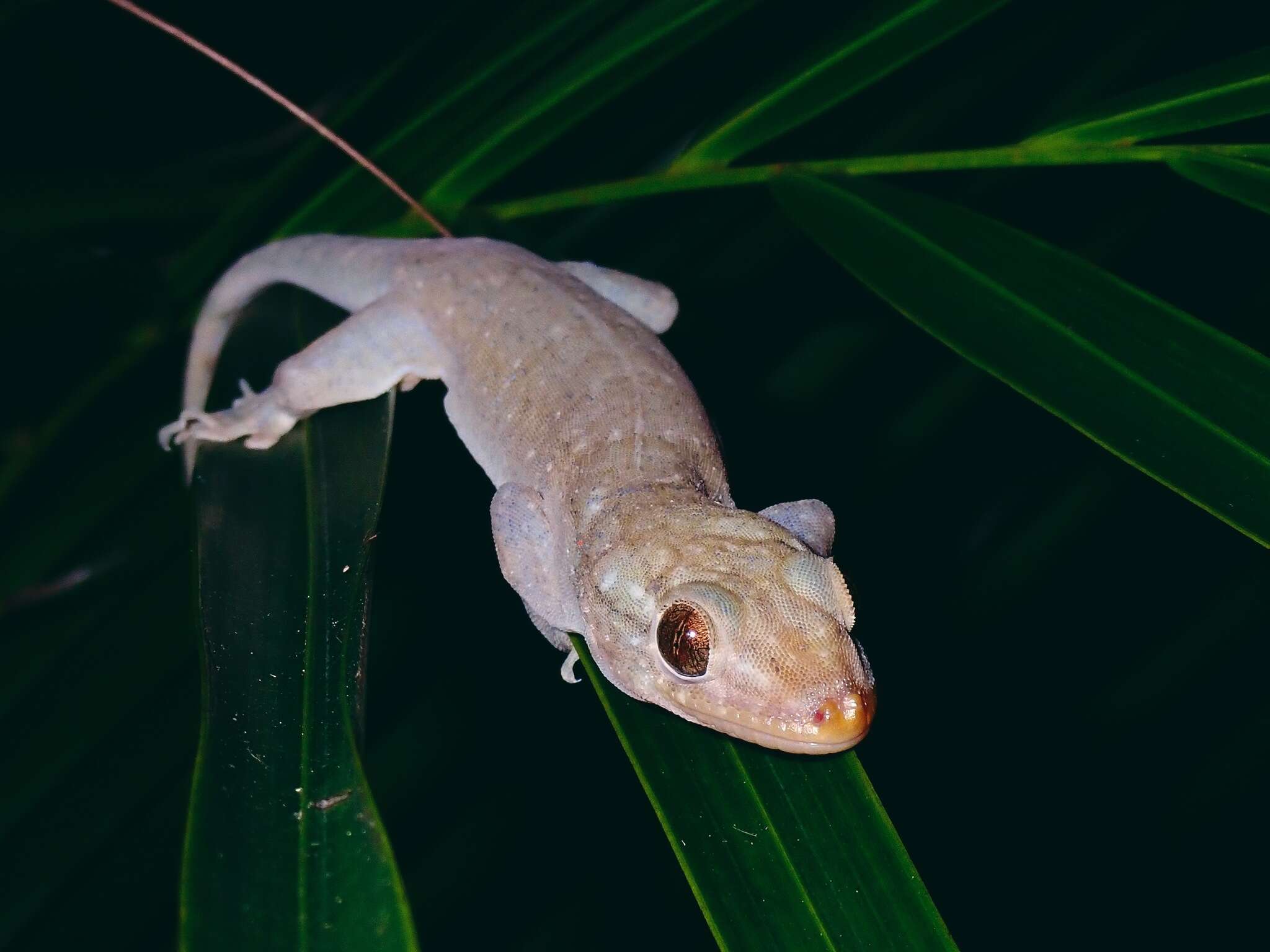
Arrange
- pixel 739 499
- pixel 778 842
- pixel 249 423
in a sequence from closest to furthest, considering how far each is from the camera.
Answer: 1. pixel 778 842
2. pixel 249 423
3. pixel 739 499

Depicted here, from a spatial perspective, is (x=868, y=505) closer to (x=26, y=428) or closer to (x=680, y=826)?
(x=680, y=826)

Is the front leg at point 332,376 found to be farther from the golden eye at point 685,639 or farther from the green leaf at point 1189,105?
the green leaf at point 1189,105

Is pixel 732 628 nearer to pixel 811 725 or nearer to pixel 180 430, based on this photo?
pixel 811 725

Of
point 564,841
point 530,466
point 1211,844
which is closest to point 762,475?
point 530,466

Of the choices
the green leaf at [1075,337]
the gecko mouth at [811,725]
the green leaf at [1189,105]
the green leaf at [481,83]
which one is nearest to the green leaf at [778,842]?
the gecko mouth at [811,725]

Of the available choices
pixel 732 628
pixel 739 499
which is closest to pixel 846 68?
pixel 732 628

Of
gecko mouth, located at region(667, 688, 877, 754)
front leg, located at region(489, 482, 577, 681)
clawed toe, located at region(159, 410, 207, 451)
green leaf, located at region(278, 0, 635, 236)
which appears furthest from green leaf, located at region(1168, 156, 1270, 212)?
clawed toe, located at region(159, 410, 207, 451)

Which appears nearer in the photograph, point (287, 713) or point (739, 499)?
point (287, 713)

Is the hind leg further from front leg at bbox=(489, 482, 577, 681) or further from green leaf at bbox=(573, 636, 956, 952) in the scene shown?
green leaf at bbox=(573, 636, 956, 952)
